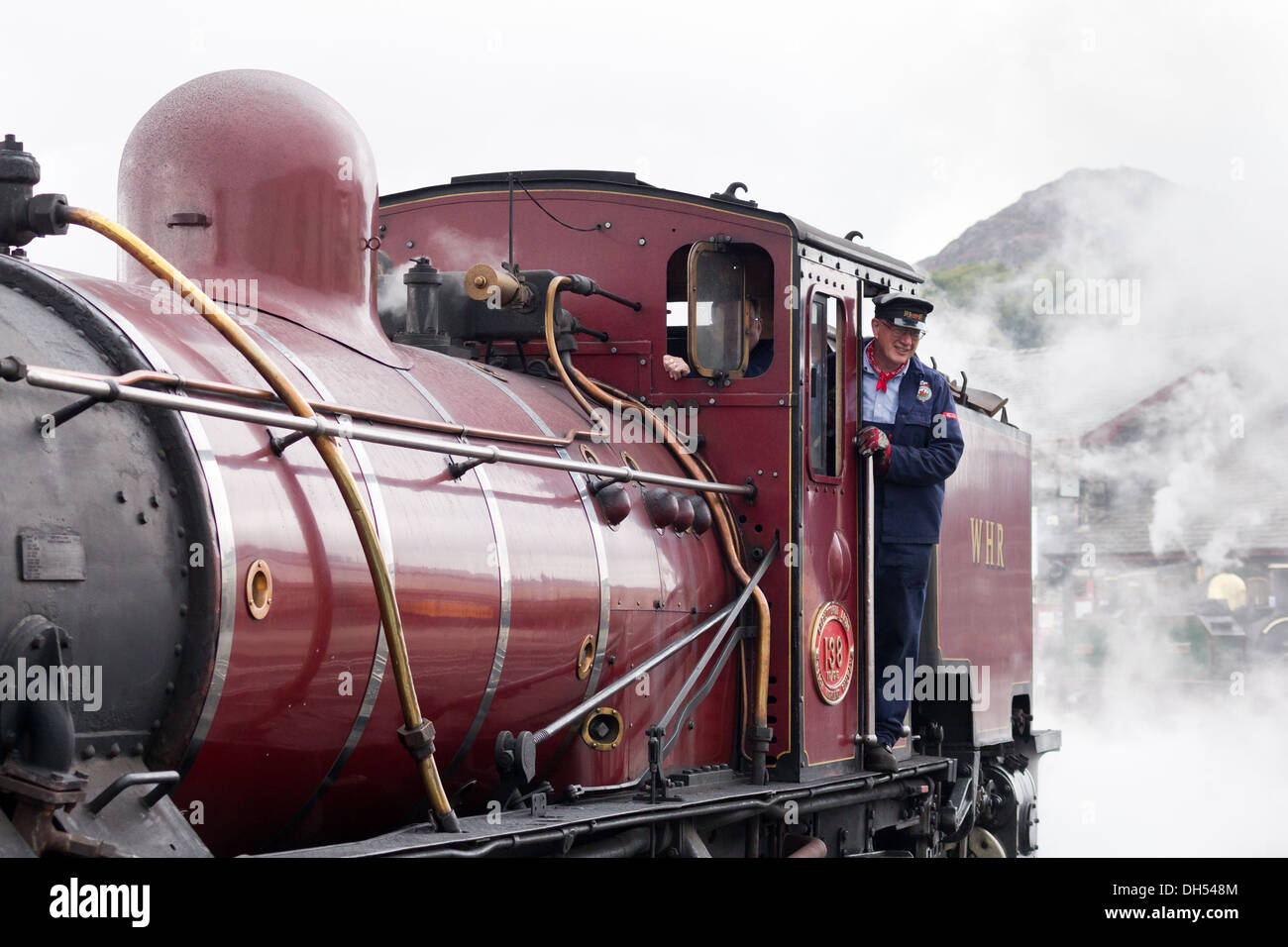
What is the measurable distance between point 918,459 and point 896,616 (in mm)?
764

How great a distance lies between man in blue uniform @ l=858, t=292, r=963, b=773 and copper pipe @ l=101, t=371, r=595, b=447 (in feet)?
7.02

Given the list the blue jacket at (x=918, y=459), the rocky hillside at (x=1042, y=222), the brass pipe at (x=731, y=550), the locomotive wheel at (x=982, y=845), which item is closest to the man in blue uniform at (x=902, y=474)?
the blue jacket at (x=918, y=459)

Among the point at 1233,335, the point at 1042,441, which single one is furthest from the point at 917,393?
the point at 1233,335

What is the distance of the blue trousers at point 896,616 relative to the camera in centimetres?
762

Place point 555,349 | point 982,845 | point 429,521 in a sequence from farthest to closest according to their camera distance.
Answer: point 982,845
point 555,349
point 429,521

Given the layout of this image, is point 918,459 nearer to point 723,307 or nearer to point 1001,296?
point 723,307

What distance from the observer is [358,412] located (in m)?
4.49

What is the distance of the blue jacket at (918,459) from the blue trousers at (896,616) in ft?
0.27

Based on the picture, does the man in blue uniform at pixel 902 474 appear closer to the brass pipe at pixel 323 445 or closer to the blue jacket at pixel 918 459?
the blue jacket at pixel 918 459

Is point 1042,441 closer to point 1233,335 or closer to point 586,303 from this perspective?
point 1233,335

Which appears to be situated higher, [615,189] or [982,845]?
[615,189]

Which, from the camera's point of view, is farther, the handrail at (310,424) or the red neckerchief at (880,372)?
the red neckerchief at (880,372)

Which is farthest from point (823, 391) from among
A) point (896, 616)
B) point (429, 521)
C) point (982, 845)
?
point (982, 845)
